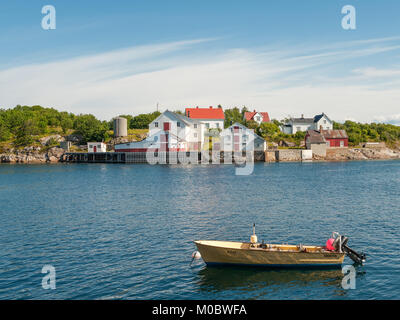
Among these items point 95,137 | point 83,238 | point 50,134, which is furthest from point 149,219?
point 50,134

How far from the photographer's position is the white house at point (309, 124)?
141625 millimetres

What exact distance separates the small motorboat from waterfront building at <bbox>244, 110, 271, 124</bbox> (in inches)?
5065

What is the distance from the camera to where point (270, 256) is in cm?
2389

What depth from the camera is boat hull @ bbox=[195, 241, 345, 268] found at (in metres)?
23.8

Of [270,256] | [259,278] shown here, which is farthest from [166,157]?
[259,278]

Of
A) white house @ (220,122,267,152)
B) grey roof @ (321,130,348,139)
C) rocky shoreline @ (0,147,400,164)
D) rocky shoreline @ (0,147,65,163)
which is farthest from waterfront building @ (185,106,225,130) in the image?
rocky shoreline @ (0,147,65,163)

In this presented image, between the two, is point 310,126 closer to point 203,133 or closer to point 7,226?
point 203,133

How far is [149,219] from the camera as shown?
3838cm

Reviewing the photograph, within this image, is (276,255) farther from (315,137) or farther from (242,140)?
(315,137)

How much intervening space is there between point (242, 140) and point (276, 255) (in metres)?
102

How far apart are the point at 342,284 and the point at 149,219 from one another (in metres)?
21.8

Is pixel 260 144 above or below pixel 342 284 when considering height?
above

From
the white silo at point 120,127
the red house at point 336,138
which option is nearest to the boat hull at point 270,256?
the red house at point 336,138

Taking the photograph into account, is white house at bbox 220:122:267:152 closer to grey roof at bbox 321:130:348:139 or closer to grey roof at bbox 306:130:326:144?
grey roof at bbox 306:130:326:144
